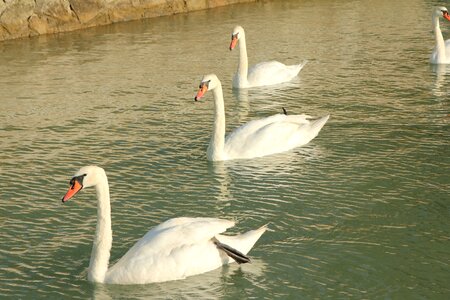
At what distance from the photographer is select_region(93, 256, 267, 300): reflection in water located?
356 inches

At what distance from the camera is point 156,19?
2555 centimetres

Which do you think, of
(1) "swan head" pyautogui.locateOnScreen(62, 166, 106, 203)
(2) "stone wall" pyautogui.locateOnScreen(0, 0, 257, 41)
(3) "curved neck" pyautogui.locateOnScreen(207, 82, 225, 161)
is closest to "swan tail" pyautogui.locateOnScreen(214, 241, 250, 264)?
(1) "swan head" pyautogui.locateOnScreen(62, 166, 106, 203)

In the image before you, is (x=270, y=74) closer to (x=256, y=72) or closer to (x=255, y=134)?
(x=256, y=72)

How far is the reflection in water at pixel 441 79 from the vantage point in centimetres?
1706

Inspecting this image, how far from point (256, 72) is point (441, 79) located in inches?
131

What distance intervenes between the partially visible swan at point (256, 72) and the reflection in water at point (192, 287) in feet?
29.4

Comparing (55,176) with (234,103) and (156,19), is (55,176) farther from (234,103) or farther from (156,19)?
(156,19)

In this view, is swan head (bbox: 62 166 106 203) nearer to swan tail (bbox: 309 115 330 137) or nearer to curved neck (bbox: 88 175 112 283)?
curved neck (bbox: 88 175 112 283)

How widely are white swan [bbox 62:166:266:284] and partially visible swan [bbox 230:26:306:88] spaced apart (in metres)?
9.12

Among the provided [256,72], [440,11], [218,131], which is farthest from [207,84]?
[440,11]

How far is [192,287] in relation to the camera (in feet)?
30.2

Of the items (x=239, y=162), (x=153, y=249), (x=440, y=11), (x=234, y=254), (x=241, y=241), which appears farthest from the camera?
(x=440, y=11)

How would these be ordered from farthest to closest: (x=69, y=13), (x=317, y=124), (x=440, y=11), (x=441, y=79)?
(x=69, y=13), (x=440, y=11), (x=441, y=79), (x=317, y=124)

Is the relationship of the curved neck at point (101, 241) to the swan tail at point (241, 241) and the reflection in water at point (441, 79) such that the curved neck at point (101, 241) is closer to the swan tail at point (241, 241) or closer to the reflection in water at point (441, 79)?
the swan tail at point (241, 241)
